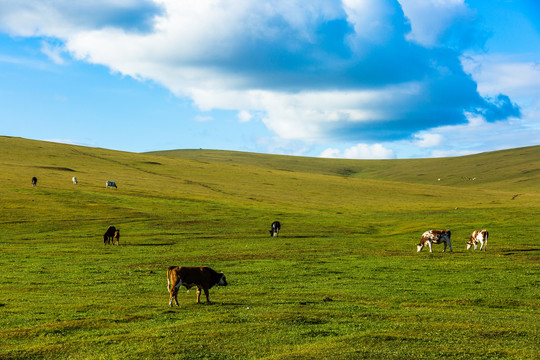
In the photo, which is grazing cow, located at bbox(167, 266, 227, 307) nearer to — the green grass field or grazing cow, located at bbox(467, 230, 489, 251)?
the green grass field

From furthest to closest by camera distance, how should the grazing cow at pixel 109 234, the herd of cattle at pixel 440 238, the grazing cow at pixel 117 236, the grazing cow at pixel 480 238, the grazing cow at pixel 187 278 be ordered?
the grazing cow at pixel 109 234 → the grazing cow at pixel 117 236 → the grazing cow at pixel 480 238 → the herd of cattle at pixel 440 238 → the grazing cow at pixel 187 278

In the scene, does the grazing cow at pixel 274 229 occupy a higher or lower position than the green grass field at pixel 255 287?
higher

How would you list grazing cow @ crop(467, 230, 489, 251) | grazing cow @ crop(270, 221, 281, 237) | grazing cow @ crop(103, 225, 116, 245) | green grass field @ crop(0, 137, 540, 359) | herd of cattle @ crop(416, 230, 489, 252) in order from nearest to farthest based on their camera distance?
green grass field @ crop(0, 137, 540, 359) → herd of cattle @ crop(416, 230, 489, 252) → grazing cow @ crop(467, 230, 489, 251) → grazing cow @ crop(103, 225, 116, 245) → grazing cow @ crop(270, 221, 281, 237)

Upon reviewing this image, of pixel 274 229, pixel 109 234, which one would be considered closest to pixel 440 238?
pixel 274 229

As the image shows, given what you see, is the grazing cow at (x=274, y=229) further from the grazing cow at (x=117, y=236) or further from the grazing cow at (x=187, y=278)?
the grazing cow at (x=187, y=278)

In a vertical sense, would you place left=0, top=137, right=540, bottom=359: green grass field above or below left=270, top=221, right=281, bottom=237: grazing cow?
below

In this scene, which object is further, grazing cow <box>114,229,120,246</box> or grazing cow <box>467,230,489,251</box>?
grazing cow <box>114,229,120,246</box>

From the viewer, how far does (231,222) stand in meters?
65.5

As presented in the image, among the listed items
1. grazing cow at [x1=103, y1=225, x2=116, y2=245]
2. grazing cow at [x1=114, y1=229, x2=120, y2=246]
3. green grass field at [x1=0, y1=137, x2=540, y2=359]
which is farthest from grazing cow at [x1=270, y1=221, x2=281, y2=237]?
grazing cow at [x1=103, y1=225, x2=116, y2=245]

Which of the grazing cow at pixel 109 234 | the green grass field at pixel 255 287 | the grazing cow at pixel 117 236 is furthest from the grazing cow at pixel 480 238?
the grazing cow at pixel 109 234

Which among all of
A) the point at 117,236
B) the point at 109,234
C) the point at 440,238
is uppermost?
the point at 440,238

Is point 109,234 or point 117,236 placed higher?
point 109,234

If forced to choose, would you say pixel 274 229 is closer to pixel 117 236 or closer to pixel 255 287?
pixel 117 236

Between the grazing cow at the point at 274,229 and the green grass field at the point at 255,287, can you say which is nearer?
the green grass field at the point at 255,287
